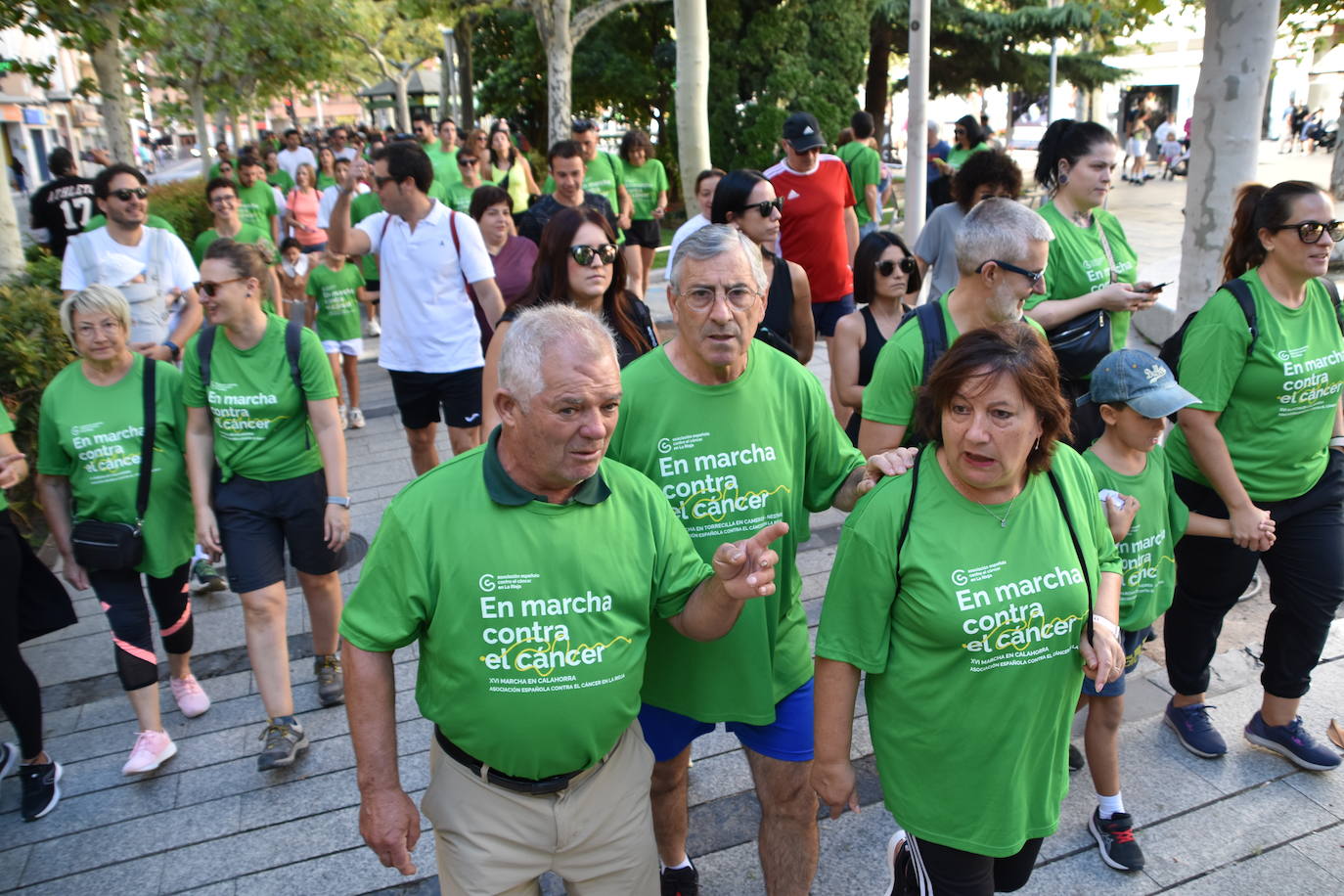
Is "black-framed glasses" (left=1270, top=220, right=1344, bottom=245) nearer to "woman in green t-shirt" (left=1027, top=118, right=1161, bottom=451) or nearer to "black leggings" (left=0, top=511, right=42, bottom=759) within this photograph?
"woman in green t-shirt" (left=1027, top=118, right=1161, bottom=451)

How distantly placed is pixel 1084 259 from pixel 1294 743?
1.98m

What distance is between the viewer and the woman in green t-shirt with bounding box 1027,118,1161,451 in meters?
4.00

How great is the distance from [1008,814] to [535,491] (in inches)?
52.5

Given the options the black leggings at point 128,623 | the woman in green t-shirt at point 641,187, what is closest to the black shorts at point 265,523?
the black leggings at point 128,623

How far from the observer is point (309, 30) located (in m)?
27.7

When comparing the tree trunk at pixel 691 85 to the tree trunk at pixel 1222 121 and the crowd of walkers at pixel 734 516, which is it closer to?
the crowd of walkers at pixel 734 516

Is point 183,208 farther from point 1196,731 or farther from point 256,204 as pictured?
point 1196,731

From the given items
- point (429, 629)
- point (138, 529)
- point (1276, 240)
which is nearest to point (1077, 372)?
point (1276, 240)

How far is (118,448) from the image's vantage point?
4098mm

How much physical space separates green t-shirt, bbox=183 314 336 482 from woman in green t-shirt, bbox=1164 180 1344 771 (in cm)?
332

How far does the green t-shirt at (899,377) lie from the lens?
329 cm

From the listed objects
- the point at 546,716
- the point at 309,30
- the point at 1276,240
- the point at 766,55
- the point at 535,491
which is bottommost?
the point at 546,716

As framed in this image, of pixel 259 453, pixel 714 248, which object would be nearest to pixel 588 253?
pixel 714 248

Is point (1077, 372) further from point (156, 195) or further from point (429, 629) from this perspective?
point (156, 195)
